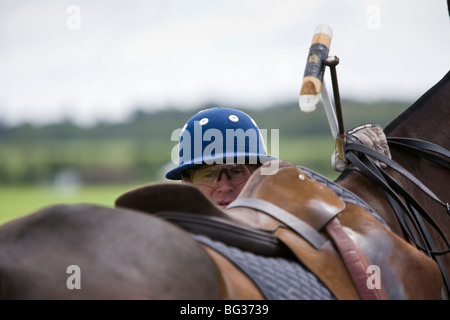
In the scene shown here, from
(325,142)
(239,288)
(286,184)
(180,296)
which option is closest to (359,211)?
(286,184)

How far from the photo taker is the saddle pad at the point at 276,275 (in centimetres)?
156

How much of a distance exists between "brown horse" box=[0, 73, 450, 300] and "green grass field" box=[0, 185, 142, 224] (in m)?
24.3

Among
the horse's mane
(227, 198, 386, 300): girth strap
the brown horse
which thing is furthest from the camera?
the horse's mane

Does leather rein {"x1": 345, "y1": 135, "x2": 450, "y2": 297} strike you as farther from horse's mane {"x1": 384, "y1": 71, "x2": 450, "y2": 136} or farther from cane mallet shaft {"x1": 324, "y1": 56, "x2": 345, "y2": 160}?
horse's mane {"x1": 384, "y1": 71, "x2": 450, "y2": 136}

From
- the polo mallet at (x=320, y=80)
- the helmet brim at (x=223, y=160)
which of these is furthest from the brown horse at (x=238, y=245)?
the helmet brim at (x=223, y=160)

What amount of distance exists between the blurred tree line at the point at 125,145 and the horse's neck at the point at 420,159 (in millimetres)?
28151

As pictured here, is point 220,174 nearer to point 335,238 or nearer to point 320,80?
point 320,80

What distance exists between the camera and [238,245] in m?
1.67

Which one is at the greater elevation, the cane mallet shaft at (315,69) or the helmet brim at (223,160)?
the cane mallet shaft at (315,69)

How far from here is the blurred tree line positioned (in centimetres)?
3600

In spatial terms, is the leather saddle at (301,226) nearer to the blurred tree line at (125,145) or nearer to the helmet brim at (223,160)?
the helmet brim at (223,160)

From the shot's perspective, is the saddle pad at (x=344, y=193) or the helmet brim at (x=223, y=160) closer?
the saddle pad at (x=344, y=193)

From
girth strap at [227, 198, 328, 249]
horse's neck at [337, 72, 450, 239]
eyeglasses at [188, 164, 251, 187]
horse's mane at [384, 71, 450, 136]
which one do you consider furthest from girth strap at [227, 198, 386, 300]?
horse's mane at [384, 71, 450, 136]
